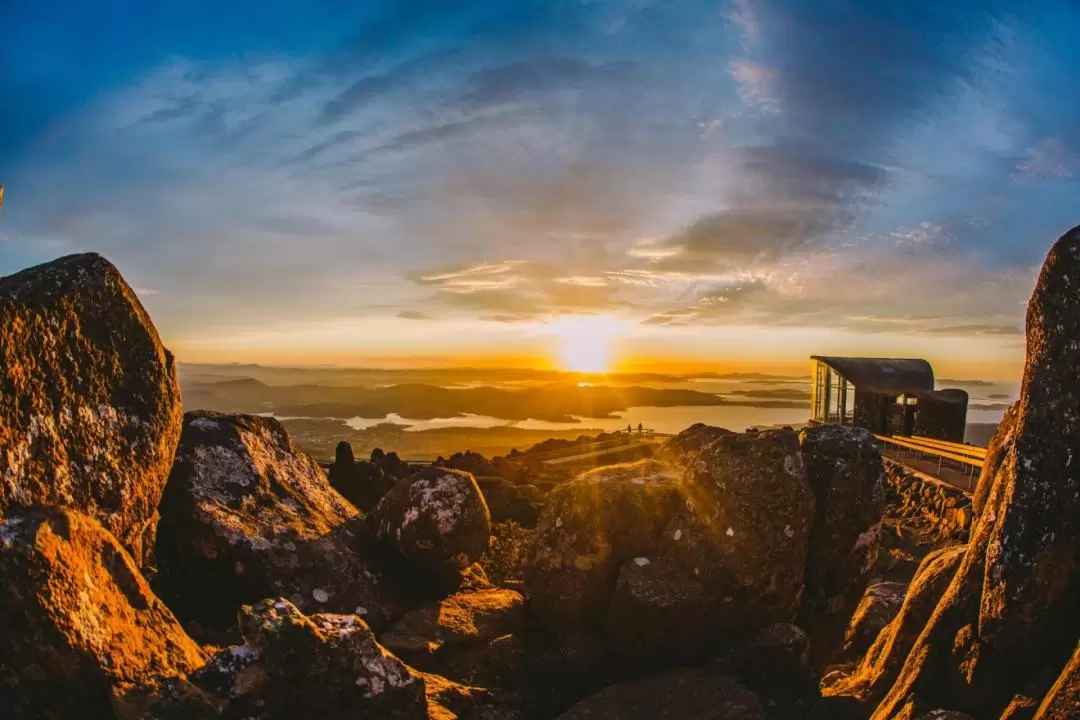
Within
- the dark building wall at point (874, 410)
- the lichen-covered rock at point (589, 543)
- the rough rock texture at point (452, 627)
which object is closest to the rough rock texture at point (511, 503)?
the rough rock texture at point (452, 627)

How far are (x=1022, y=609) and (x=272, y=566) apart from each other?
8017mm

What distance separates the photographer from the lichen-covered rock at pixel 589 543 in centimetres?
903

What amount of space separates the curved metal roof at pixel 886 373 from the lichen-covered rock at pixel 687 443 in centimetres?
2680

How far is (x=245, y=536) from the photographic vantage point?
9.10 m

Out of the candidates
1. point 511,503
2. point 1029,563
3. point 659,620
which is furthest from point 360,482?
point 1029,563

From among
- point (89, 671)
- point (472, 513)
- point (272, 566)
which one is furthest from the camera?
point (472, 513)

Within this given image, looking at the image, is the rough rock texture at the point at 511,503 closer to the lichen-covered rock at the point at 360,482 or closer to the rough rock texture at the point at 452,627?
the lichen-covered rock at the point at 360,482

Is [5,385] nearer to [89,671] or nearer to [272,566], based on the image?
[89,671]

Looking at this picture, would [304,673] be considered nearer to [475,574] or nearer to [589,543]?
[589,543]

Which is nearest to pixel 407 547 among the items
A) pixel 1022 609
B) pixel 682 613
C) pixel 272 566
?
pixel 272 566

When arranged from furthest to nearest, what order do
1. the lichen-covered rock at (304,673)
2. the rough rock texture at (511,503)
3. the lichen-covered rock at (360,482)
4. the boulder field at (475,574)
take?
the rough rock texture at (511,503)
the lichen-covered rock at (360,482)
the boulder field at (475,574)
the lichen-covered rock at (304,673)

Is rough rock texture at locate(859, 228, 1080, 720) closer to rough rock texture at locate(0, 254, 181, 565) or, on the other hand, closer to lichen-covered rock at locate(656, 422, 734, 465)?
lichen-covered rock at locate(656, 422, 734, 465)

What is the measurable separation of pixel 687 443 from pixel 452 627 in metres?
5.15

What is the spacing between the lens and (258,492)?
393 inches
